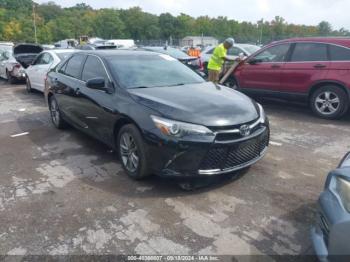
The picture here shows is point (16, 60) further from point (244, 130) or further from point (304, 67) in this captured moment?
point (244, 130)

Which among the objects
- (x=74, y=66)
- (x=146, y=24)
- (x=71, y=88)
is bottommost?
(x=71, y=88)

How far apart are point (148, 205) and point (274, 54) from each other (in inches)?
222

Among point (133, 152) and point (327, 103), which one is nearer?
point (133, 152)

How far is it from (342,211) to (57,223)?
8.36 feet

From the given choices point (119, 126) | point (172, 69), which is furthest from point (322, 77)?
point (119, 126)

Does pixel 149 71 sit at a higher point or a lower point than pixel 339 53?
lower

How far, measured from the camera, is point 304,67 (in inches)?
281

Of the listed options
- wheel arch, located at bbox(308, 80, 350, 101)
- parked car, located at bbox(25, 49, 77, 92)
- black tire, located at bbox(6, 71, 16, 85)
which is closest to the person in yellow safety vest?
wheel arch, located at bbox(308, 80, 350, 101)

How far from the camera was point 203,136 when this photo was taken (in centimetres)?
348

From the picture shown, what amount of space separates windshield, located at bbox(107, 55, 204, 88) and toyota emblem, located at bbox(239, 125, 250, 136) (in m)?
1.39

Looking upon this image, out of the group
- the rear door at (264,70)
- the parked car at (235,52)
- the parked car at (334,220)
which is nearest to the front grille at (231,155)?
the parked car at (334,220)

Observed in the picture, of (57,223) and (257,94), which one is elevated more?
(257,94)

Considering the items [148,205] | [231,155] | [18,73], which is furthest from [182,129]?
[18,73]

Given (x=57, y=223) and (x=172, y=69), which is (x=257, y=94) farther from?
(x=57, y=223)
